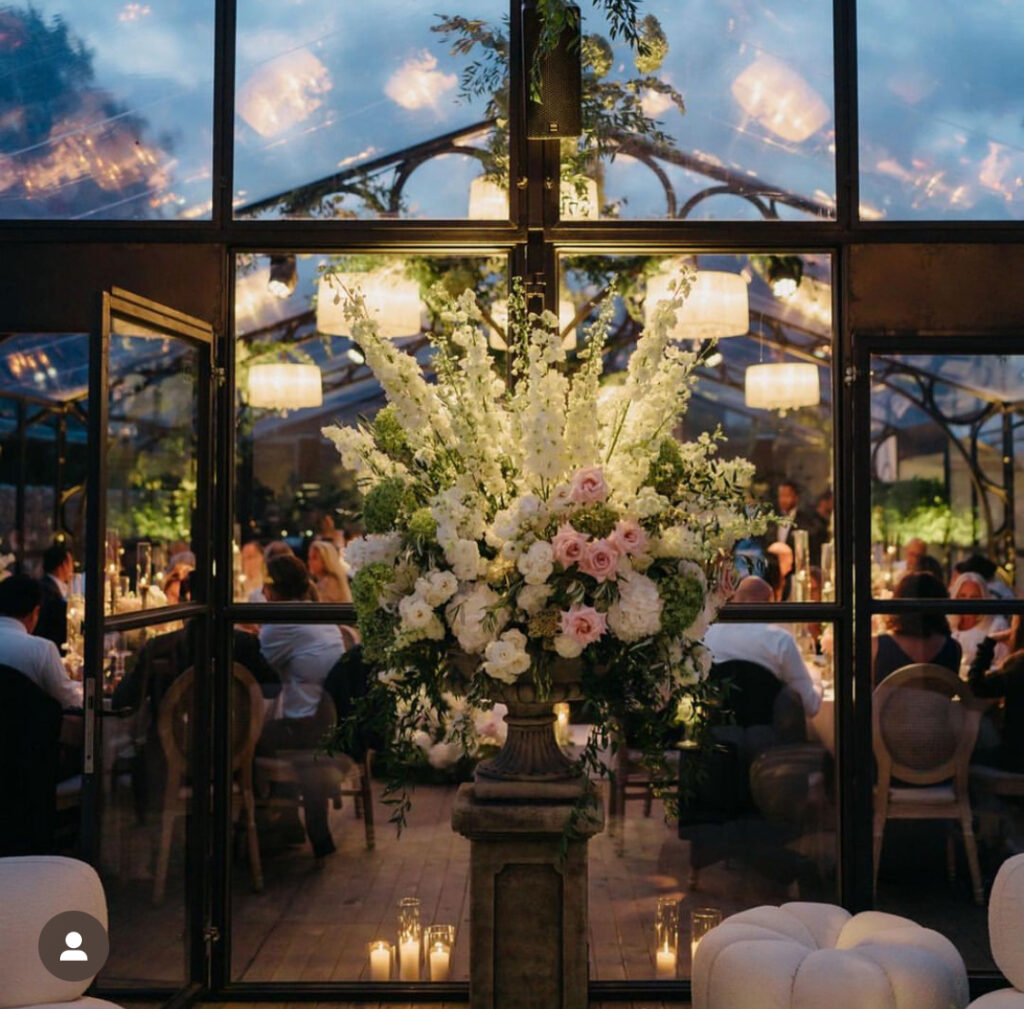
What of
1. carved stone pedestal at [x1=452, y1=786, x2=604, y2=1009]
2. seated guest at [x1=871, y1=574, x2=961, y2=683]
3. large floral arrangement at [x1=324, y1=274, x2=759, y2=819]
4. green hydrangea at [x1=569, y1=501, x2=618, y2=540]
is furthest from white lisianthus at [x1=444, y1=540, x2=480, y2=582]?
seated guest at [x1=871, y1=574, x2=961, y2=683]

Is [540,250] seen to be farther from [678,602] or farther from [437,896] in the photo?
[437,896]

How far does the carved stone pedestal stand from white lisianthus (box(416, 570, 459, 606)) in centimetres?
51

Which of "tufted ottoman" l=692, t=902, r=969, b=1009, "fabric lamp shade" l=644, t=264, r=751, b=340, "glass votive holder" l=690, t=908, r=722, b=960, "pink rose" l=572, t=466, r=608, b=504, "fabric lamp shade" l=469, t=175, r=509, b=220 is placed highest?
"fabric lamp shade" l=469, t=175, r=509, b=220

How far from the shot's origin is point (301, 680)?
4750mm

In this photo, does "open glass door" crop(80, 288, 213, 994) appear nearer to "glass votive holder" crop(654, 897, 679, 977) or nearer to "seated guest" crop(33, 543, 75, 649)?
"seated guest" crop(33, 543, 75, 649)

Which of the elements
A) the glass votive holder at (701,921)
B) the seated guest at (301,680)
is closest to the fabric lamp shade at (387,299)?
the seated guest at (301,680)

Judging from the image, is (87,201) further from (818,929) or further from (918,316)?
(818,929)

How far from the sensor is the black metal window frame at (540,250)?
4.65 m

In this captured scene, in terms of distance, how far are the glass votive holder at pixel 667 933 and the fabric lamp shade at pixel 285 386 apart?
2.14 meters

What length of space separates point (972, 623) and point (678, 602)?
207 cm

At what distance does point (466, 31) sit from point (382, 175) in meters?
0.58

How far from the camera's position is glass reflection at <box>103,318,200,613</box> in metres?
4.09

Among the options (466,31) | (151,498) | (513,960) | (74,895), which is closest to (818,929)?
(513,960)

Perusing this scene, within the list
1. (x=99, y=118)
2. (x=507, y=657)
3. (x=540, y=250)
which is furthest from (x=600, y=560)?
(x=99, y=118)
